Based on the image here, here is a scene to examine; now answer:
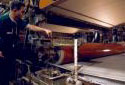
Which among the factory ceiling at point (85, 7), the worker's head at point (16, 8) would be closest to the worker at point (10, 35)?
the worker's head at point (16, 8)

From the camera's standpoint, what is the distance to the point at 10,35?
1654 millimetres

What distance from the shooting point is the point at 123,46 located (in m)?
3.00

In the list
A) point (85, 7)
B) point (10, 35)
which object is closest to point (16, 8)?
point (10, 35)

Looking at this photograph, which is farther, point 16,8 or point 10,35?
point 10,35

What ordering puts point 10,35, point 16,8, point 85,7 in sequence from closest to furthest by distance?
1. point 16,8
2. point 10,35
3. point 85,7

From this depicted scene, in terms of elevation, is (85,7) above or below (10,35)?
above

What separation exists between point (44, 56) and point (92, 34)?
188 centimetres

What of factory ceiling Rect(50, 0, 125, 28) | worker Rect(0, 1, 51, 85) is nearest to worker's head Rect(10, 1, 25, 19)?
worker Rect(0, 1, 51, 85)

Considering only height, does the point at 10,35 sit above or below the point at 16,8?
below

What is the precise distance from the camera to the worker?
5.17 ft

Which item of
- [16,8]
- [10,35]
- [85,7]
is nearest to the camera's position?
[16,8]

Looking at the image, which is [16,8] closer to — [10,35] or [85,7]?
[10,35]

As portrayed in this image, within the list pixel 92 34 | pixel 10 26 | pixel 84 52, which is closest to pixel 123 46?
pixel 92 34

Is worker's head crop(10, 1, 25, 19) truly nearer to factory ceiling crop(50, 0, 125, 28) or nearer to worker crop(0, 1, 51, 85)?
worker crop(0, 1, 51, 85)
